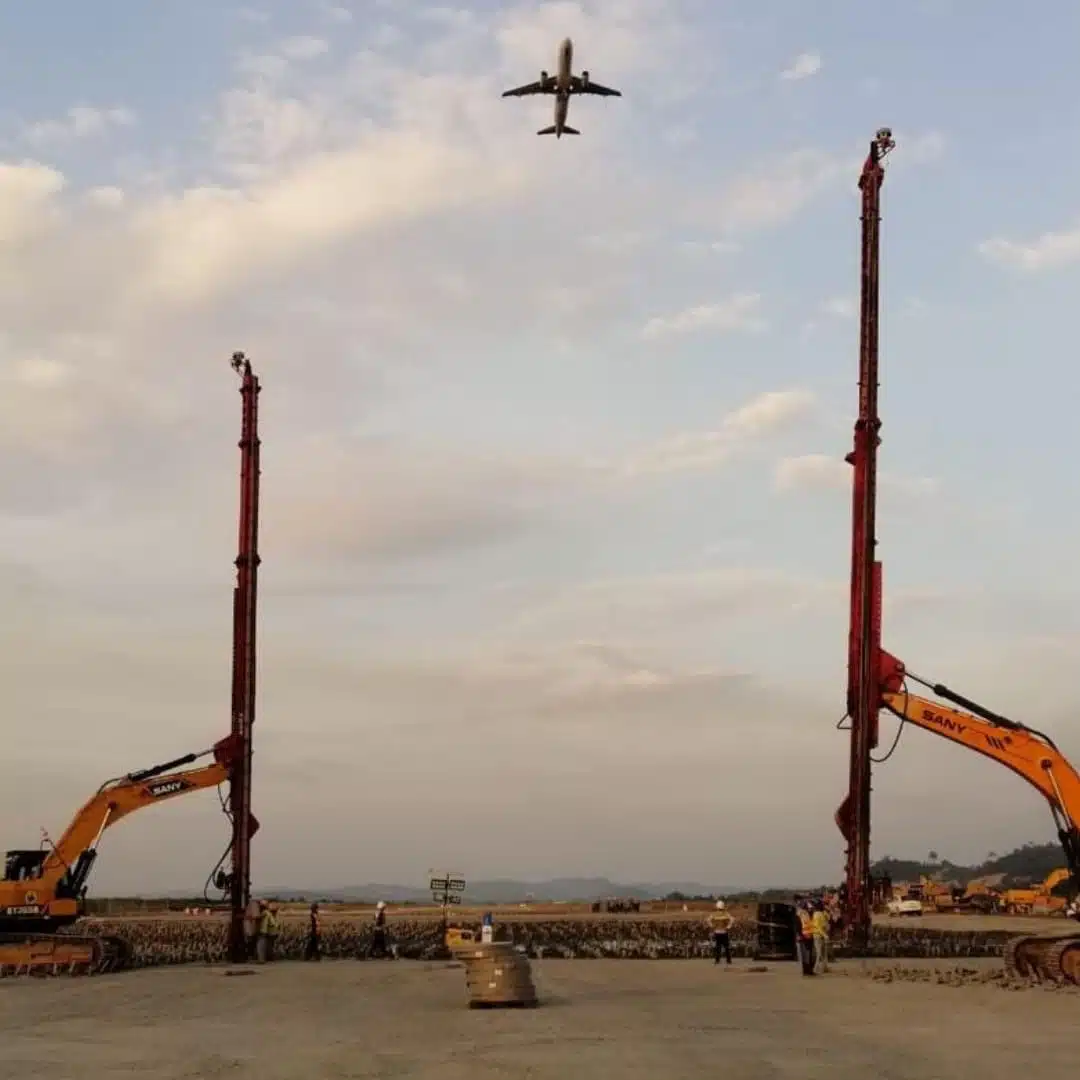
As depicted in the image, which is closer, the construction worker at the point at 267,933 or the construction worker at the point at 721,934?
the construction worker at the point at 721,934

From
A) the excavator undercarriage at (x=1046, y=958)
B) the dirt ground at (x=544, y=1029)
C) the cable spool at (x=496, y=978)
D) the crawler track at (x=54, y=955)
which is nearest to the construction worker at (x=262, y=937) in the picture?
the crawler track at (x=54, y=955)

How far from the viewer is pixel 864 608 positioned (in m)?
34.8

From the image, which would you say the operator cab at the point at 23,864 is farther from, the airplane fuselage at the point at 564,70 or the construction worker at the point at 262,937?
the airplane fuselage at the point at 564,70

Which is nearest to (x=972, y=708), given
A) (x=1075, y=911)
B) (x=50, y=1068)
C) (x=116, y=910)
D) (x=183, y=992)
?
(x=1075, y=911)

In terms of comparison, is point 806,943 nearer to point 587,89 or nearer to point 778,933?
point 778,933

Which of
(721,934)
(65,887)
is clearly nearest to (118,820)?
(65,887)

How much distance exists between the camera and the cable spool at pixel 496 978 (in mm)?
23766

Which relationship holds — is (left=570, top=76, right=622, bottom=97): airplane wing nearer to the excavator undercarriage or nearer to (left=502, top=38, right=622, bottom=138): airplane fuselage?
(left=502, top=38, right=622, bottom=138): airplane fuselage

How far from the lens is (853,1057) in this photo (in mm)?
17328

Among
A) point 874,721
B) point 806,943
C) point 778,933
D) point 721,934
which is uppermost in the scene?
point 874,721

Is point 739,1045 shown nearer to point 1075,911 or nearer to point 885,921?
point 1075,911

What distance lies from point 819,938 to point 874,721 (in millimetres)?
5700

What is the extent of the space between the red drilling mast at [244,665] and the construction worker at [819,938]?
612 inches

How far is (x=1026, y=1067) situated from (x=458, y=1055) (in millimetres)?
6709
